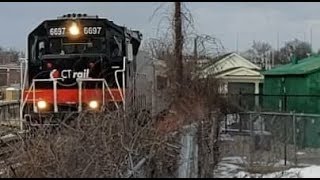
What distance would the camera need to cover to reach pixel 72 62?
1368cm

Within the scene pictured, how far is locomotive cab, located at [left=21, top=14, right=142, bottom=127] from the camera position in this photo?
44.5ft

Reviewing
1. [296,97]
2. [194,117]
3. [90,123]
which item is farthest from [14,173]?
[296,97]

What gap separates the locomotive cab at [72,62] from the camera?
44.5ft

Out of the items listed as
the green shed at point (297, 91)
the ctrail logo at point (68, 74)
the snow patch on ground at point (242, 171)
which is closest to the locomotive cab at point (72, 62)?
the ctrail logo at point (68, 74)

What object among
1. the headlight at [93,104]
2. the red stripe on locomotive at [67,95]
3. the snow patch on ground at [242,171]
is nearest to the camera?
the snow patch on ground at [242,171]

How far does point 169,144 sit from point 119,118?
47.9 inches

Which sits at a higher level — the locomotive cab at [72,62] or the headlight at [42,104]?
the locomotive cab at [72,62]

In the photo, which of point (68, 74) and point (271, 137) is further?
point (271, 137)

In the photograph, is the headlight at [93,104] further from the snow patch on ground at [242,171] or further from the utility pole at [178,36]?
the snow patch on ground at [242,171]

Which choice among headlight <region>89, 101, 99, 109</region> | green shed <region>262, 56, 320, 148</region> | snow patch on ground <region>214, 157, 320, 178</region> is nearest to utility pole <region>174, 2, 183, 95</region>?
headlight <region>89, 101, 99, 109</region>

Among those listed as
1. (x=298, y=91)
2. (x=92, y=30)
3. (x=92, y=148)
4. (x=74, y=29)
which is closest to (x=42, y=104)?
(x=74, y=29)

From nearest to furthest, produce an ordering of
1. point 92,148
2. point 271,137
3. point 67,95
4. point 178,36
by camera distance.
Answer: point 92,148
point 178,36
point 67,95
point 271,137

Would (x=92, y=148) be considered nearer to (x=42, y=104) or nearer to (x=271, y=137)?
(x=42, y=104)

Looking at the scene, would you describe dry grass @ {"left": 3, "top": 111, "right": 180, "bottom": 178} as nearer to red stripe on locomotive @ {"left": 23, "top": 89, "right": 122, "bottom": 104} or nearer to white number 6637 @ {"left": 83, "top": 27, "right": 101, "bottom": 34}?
red stripe on locomotive @ {"left": 23, "top": 89, "right": 122, "bottom": 104}
